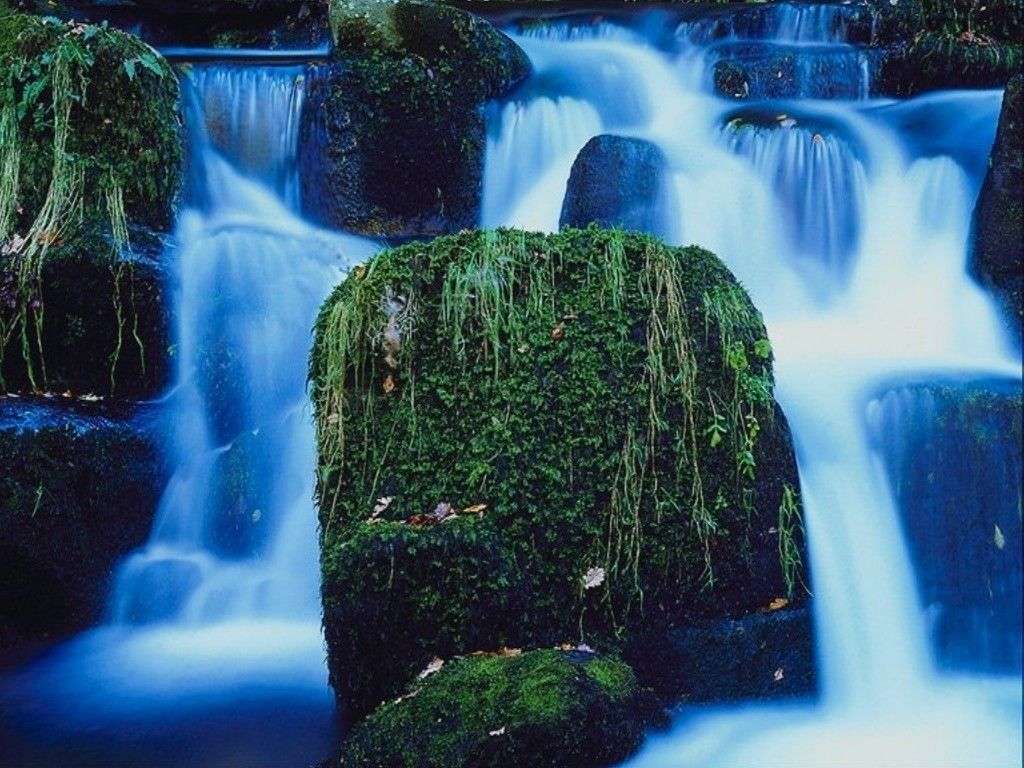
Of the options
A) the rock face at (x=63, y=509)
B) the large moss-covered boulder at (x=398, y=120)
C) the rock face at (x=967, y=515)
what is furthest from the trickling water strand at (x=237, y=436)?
the rock face at (x=967, y=515)

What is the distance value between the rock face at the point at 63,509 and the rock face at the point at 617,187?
3317 mm

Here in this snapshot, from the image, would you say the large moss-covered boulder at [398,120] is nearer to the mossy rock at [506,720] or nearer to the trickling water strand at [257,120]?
the trickling water strand at [257,120]

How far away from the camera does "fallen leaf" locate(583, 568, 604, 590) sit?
12.9 ft

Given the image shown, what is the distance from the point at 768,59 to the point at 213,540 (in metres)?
6.56

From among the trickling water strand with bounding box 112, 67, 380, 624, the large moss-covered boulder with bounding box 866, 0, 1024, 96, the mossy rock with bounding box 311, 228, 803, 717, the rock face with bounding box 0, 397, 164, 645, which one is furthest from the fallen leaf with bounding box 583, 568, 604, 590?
the large moss-covered boulder with bounding box 866, 0, 1024, 96

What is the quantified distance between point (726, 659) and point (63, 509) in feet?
12.0

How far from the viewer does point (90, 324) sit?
5496 mm

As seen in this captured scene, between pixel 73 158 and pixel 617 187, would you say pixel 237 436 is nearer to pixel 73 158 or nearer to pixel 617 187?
pixel 73 158

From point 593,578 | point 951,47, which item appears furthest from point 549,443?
point 951,47

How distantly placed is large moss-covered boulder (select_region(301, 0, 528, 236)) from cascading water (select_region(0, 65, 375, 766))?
52cm

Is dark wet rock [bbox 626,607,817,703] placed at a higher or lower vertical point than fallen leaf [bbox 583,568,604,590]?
lower

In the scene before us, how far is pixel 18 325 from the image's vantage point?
5.36 metres

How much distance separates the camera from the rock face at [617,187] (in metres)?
6.48

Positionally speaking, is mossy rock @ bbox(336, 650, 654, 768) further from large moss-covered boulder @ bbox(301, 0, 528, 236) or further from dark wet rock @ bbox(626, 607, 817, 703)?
large moss-covered boulder @ bbox(301, 0, 528, 236)
